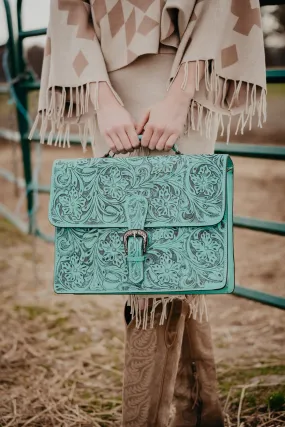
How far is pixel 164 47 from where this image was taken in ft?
3.66

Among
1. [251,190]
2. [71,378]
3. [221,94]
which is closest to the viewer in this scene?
[221,94]

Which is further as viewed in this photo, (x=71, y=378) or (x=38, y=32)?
(x=38, y=32)

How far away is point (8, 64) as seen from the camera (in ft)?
9.15

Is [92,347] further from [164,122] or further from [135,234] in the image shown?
[164,122]

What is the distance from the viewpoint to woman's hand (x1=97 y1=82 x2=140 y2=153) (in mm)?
1074

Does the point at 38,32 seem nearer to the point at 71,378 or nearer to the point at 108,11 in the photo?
the point at 108,11

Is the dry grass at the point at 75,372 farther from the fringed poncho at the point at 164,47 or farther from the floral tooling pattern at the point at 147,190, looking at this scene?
the fringed poncho at the point at 164,47

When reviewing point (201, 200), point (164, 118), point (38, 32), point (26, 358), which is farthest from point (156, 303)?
point (38, 32)

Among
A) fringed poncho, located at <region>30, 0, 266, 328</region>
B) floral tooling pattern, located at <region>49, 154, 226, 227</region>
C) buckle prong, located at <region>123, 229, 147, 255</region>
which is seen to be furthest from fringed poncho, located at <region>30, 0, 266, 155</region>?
buckle prong, located at <region>123, 229, 147, 255</region>

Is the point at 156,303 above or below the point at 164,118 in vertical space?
below

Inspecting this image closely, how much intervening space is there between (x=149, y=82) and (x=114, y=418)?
0.92m

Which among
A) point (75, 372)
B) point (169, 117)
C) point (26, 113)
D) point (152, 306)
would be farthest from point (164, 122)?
point (26, 113)

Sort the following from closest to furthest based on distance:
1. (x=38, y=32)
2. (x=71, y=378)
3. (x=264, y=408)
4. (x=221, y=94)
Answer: (x=221, y=94)
(x=264, y=408)
(x=71, y=378)
(x=38, y=32)

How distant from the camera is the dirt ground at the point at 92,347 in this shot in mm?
1497
